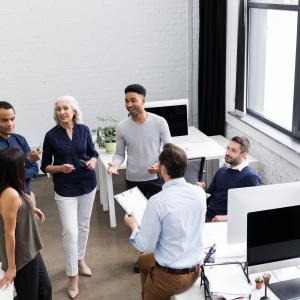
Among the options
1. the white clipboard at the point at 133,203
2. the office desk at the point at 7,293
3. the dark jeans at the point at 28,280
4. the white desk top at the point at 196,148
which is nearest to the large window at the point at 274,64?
the white desk top at the point at 196,148

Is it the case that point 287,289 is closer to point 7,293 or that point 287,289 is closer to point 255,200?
point 255,200

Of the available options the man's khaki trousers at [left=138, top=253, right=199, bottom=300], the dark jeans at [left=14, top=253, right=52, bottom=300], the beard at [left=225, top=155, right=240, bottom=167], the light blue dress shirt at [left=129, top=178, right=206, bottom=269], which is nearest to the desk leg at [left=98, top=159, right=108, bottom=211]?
the beard at [left=225, top=155, right=240, bottom=167]

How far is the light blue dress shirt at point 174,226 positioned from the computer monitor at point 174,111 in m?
2.38

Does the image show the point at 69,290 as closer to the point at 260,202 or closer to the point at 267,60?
the point at 260,202

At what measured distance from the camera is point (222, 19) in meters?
5.67

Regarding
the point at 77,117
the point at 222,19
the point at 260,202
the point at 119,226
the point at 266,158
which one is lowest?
the point at 119,226

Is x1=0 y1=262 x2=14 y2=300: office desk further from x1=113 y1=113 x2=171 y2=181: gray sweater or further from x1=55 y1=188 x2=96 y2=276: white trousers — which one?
x1=113 y1=113 x2=171 y2=181: gray sweater

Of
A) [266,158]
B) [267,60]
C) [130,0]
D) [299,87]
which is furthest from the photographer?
[130,0]

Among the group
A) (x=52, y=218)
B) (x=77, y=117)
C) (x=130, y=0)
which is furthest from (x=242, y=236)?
(x=130, y=0)

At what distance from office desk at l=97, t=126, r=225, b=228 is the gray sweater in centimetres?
57

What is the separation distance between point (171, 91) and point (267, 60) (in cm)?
139

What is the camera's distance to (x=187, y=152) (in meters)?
4.86

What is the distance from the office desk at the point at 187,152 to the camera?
4734mm

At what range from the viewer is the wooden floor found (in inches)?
150
